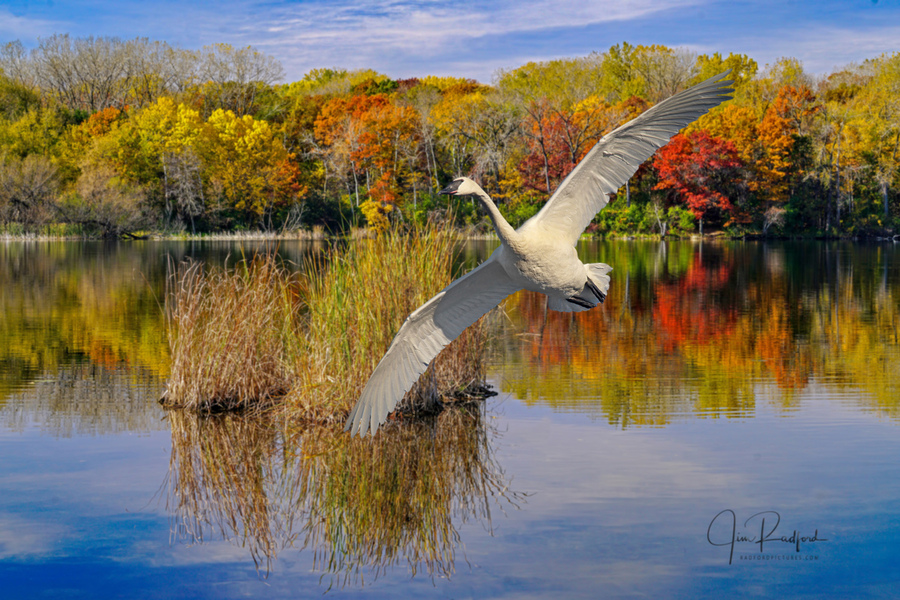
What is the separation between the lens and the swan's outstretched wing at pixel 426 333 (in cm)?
694

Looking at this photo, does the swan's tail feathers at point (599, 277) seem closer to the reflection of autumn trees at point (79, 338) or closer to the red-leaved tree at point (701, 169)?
the reflection of autumn trees at point (79, 338)

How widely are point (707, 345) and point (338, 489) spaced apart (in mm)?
11013

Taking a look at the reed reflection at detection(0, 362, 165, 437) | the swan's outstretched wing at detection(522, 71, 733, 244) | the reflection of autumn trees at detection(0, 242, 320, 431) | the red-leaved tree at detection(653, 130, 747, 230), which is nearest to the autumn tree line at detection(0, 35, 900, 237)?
the red-leaved tree at detection(653, 130, 747, 230)

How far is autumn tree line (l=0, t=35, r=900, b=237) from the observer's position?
56906 millimetres

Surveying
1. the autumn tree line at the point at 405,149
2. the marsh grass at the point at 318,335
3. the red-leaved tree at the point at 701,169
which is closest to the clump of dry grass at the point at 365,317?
the marsh grass at the point at 318,335

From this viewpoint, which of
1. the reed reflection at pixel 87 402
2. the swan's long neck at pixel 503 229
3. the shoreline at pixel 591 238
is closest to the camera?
the swan's long neck at pixel 503 229

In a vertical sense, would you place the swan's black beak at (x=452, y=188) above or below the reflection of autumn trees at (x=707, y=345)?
above

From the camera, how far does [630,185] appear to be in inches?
2283

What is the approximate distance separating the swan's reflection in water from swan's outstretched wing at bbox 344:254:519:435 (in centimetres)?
112

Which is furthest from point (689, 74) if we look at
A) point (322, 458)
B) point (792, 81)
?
point (322, 458)

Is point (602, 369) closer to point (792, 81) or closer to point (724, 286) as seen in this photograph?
point (724, 286)

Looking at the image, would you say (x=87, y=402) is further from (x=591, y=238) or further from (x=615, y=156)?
(x=591, y=238)

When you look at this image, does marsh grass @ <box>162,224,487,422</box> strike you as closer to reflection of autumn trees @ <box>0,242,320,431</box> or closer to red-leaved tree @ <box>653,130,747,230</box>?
reflection of autumn trees @ <box>0,242,320,431</box>

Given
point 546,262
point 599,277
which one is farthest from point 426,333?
point 599,277
